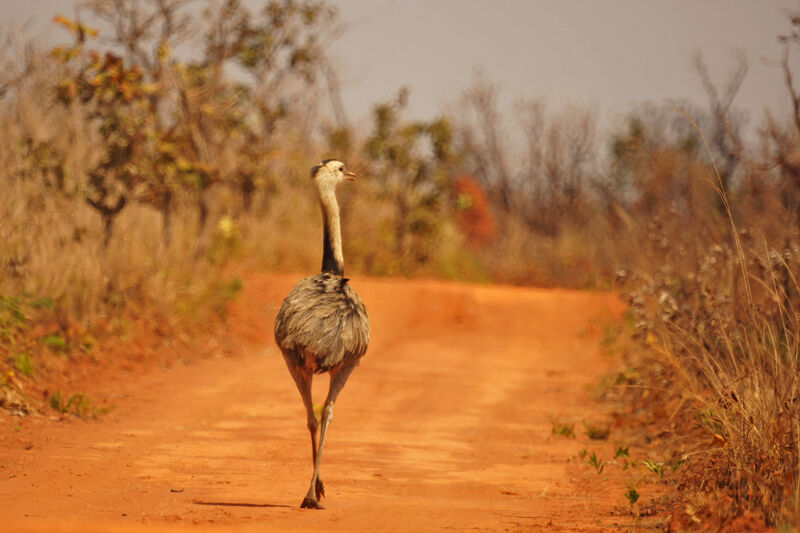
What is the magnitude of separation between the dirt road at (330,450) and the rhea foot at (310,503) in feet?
0.29

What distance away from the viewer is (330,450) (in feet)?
26.8

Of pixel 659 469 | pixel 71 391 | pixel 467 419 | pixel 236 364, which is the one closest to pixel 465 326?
pixel 236 364

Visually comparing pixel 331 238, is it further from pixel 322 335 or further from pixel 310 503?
pixel 310 503

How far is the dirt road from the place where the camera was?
18.1ft

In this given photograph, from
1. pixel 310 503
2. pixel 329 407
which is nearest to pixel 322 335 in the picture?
pixel 329 407

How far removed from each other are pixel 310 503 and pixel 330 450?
237 cm

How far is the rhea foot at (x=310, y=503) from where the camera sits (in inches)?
228

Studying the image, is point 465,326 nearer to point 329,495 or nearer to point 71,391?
point 71,391

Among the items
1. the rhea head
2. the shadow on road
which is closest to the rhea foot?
the shadow on road

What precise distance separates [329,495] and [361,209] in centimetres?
1769

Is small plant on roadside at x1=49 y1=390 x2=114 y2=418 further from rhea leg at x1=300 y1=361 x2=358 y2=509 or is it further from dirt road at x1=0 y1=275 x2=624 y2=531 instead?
rhea leg at x1=300 y1=361 x2=358 y2=509

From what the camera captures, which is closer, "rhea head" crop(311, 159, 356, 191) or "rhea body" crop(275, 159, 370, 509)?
"rhea body" crop(275, 159, 370, 509)

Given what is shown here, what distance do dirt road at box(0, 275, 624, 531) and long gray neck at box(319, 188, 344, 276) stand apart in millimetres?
1562

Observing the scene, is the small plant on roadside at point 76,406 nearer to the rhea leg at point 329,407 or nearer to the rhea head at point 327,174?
the rhea head at point 327,174
